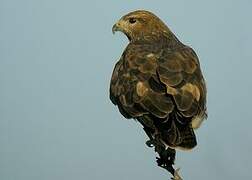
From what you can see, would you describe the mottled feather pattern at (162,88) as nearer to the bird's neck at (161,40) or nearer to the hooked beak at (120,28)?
the bird's neck at (161,40)

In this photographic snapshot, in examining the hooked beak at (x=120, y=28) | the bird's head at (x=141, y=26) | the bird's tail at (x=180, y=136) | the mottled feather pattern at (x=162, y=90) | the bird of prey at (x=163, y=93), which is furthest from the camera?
the hooked beak at (x=120, y=28)

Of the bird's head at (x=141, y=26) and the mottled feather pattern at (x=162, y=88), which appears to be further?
the bird's head at (x=141, y=26)

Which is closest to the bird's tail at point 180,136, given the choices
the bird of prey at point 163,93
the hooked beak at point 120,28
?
the bird of prey at point 163,93

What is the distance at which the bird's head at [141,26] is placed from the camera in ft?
29.5

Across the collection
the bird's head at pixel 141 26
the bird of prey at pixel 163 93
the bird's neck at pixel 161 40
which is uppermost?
Result: the bird's head at pixel 141 26

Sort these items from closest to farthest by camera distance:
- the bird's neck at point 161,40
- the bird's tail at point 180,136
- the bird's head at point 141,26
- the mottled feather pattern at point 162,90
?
the bird's tail at point 180,136
the mottled feather pattern at point 162,90
the bird's neck at point 161,40
the bird's head at point 141,26

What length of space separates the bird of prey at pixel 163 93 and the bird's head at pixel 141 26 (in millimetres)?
669

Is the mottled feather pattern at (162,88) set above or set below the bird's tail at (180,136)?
above

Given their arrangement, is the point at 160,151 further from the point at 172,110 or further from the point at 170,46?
the point at 170,46

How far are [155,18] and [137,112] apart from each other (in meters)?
2.80

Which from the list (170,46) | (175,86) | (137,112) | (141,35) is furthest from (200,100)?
(141,35)

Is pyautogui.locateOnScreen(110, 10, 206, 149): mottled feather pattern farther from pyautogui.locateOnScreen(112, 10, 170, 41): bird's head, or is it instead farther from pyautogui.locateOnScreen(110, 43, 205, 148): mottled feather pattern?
pyautogui.locateOnScreen(112, 10, 170, 41): bird's head

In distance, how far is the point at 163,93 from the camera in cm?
675

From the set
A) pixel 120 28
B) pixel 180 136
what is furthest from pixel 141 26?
pixel 180 136
